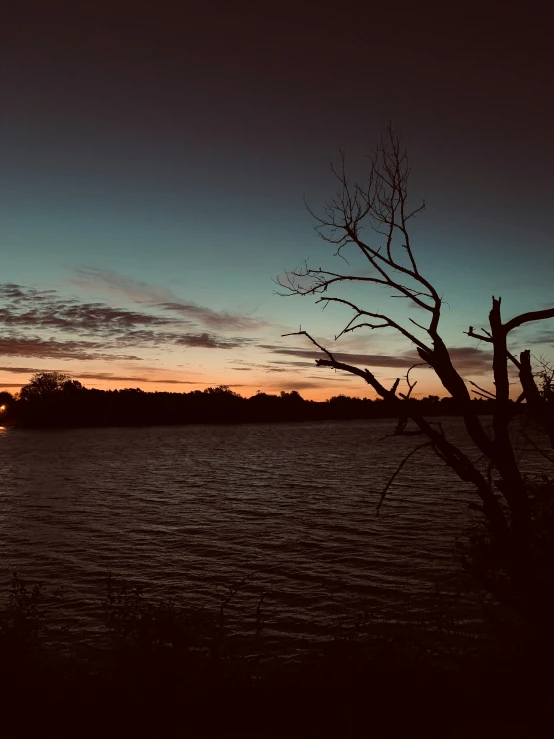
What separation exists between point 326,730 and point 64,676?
23.5ft

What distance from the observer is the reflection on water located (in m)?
23.4

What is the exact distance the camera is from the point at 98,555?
98.6ft

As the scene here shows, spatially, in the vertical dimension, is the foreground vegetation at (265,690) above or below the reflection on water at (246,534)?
above

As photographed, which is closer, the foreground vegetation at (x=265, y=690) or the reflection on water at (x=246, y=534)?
the foreground vegetation at (x=265, y=690)

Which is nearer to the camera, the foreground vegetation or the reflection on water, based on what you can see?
the foreground vegetation

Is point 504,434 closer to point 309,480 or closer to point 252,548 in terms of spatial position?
point 252,548

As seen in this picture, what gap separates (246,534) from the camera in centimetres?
3456

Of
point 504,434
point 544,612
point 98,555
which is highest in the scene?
point 504,434

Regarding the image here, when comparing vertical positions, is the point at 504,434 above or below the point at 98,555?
above

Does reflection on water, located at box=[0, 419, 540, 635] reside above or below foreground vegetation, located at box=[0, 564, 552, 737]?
below

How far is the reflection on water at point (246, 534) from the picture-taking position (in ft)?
76.8

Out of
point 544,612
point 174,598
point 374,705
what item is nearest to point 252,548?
point 174,598

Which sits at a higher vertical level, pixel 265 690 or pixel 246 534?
pixel 265 690

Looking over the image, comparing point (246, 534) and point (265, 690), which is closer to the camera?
point (265, 690)
